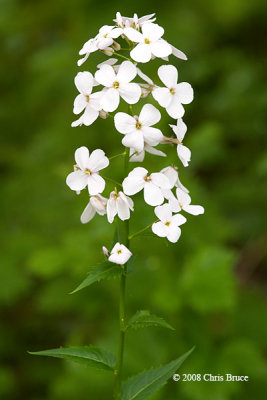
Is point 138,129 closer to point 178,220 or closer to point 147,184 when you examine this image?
point 147,184

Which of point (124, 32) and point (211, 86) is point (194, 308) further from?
point (211, 86)

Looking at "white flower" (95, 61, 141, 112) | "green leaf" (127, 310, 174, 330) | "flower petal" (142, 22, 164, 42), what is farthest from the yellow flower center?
"green leaf" (127, 310, 174, 330)

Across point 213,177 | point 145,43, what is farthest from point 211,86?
point 145,43

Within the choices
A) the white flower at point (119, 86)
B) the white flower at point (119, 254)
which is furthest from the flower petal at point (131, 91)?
the white flower at point (119, 254)

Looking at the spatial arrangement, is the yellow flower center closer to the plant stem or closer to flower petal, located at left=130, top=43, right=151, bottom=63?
flower petal, located at left=130, top=43, right=151, bottom=63

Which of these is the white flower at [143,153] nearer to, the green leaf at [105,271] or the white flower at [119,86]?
the white flower at [119,86]
